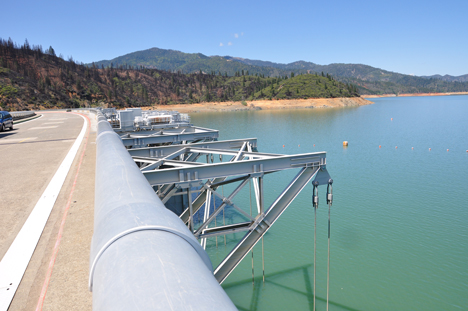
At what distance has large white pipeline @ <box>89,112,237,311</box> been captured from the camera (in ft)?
4.54

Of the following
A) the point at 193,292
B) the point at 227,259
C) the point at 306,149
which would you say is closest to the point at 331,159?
the point at 306,149

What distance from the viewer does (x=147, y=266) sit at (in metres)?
1.58

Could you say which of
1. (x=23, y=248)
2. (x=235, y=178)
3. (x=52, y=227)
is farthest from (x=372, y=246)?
(x=23, y=248)

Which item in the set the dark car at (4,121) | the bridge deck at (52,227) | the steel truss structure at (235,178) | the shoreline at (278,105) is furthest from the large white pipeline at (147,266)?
the shoreline at (278,105)

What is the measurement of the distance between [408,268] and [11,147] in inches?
849

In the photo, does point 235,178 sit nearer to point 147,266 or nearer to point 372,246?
point 147,266

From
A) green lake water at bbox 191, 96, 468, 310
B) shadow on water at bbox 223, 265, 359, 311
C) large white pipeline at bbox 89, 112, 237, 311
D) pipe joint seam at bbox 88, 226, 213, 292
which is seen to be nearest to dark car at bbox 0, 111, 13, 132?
green lake water at bbox 191, 96, 468, 310

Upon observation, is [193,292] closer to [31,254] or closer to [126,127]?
[31,254]

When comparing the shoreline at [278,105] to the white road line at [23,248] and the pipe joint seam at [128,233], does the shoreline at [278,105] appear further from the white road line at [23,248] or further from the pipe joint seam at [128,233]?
the pipe joint seam at [128,233]

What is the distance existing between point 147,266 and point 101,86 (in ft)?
498

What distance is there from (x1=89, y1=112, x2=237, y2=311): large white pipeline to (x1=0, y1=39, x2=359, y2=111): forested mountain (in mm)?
93269

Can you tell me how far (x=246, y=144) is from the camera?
1159cm

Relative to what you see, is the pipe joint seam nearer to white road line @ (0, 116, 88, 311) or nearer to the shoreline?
white road line @ (0, 116, 88, 311)

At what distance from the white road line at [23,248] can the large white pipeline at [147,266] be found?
325 centimetres
